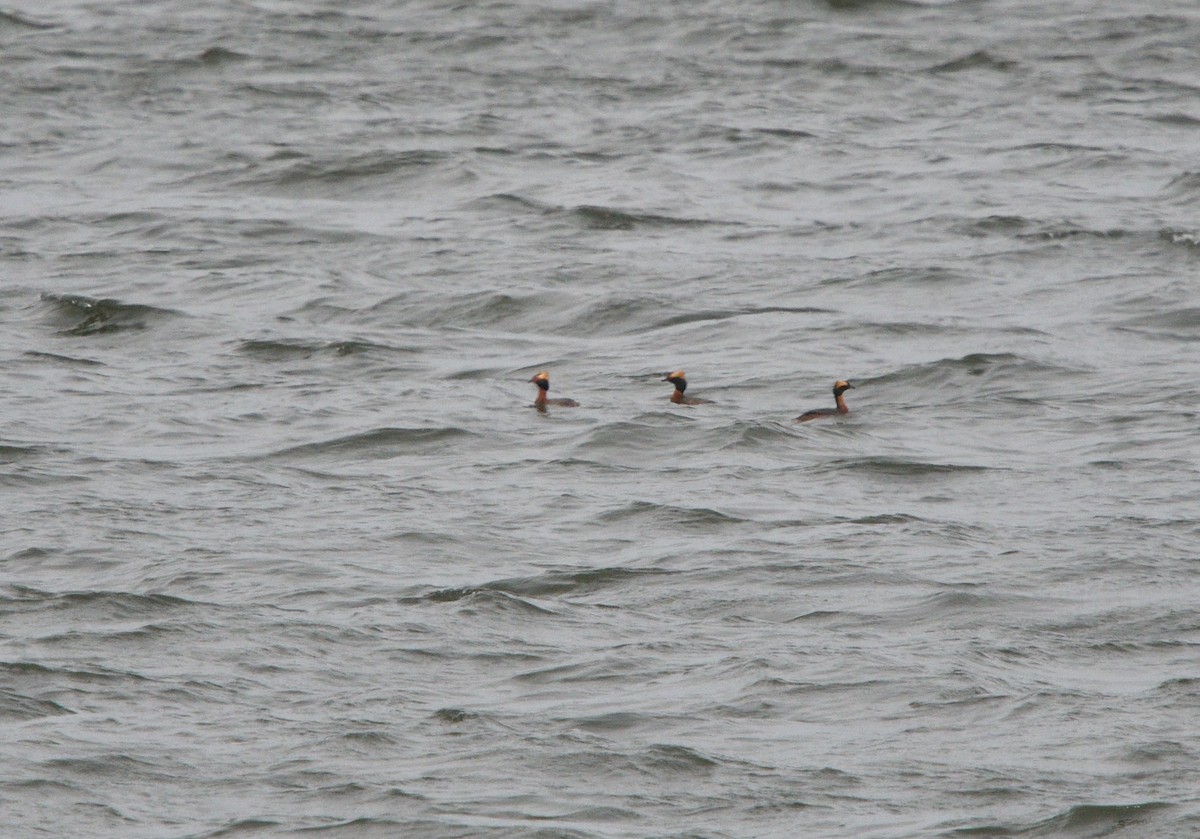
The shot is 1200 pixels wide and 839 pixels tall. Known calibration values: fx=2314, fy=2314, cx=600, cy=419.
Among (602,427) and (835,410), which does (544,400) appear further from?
(835,410)

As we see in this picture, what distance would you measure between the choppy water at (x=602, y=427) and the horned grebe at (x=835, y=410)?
171mm

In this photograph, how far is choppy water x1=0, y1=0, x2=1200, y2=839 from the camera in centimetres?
895

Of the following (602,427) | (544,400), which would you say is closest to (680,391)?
(602,427)

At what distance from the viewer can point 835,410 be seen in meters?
14.0

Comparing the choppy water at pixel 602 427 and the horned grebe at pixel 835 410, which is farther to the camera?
the horned grebe at pixel 835 410

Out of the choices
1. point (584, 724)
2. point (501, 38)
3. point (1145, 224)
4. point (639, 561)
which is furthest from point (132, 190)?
point (584, 724)

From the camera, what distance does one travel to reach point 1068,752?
896 centimetres

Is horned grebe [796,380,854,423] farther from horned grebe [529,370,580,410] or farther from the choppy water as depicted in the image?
horned grebe [529,370,580,410]

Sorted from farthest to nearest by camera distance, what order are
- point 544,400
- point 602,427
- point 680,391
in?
point 680,391 → point 544,400 → point 602,427

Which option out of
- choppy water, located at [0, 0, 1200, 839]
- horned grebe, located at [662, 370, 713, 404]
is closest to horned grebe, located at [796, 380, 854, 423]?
choppy water, located at [0, 0, 1200, 839]

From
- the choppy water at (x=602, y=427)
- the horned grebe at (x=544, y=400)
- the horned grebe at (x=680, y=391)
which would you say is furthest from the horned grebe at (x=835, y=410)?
the horned grebe at (x=544, y=400)

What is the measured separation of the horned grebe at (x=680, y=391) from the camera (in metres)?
14.2

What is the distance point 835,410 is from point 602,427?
4.65 feet

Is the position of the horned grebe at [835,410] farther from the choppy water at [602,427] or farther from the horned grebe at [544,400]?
the horned grebe at [544,400]
